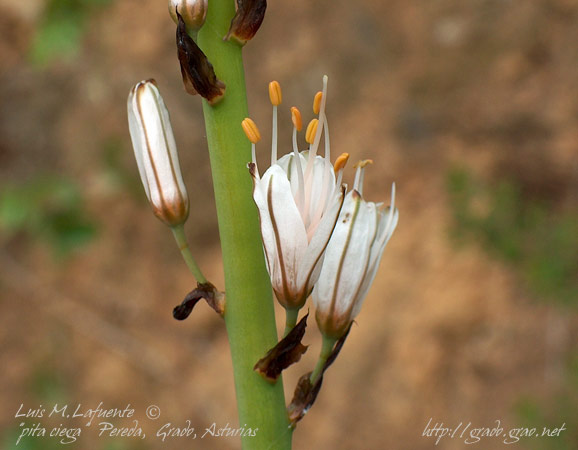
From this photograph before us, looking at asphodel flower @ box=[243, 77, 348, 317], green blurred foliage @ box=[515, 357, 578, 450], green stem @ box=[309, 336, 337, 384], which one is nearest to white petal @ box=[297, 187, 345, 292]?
asphodel flower @ box=[243, 77, 348, 317]

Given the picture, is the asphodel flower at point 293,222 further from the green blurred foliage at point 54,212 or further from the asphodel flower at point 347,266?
the green blurred foliage at point 54,212

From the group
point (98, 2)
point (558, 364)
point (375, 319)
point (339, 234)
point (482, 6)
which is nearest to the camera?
point (339, 234)

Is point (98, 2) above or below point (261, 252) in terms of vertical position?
above

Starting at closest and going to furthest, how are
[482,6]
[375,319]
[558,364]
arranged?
[558,364], [375,319], [482,6]

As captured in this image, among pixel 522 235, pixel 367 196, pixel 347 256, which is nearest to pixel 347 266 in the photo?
pixel 347 256

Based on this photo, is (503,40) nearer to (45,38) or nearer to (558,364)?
(558,364)

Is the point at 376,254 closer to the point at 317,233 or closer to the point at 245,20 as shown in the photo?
the point at 317,233

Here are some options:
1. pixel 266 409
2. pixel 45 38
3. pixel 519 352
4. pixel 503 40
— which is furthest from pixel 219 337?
pixel 266 409
